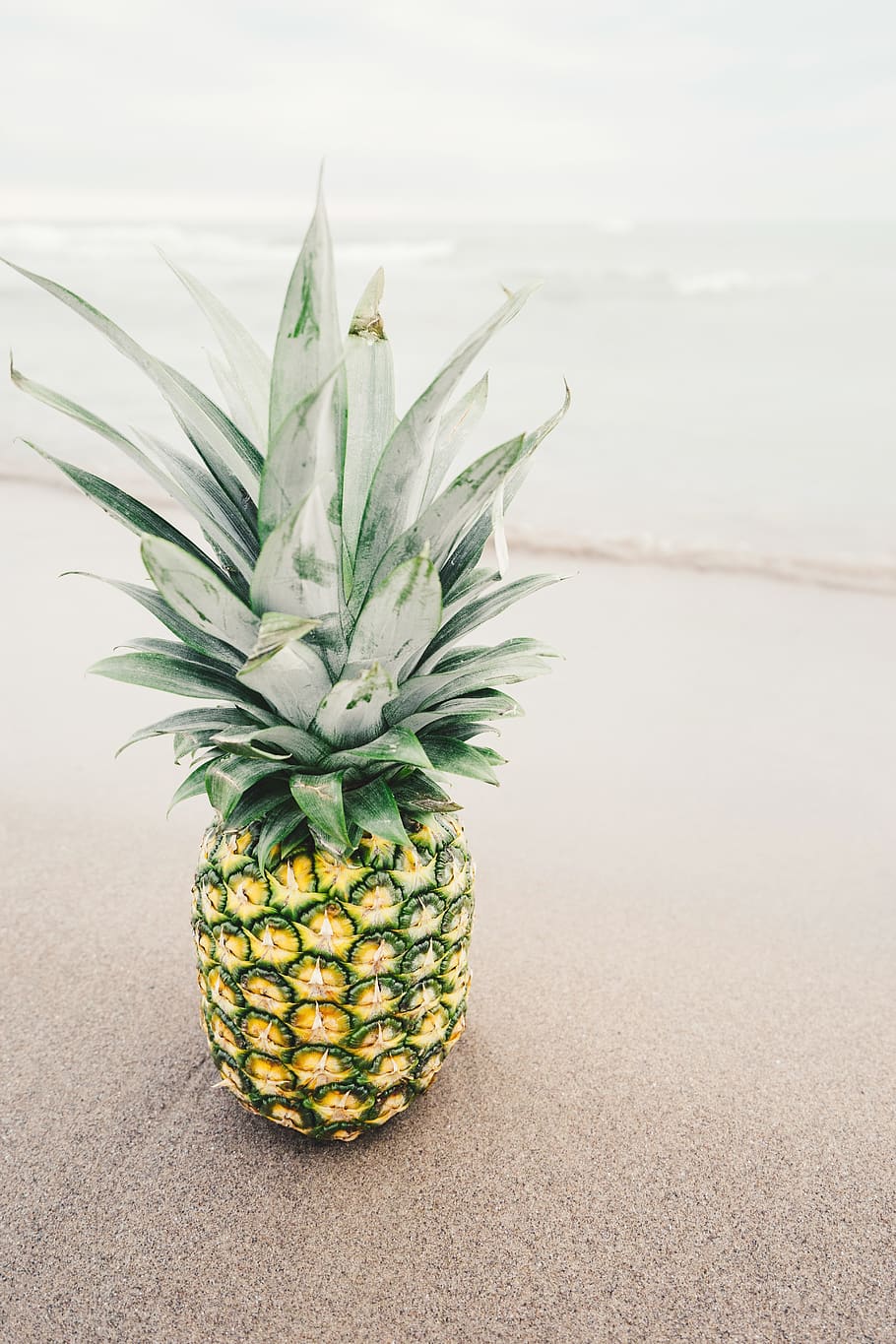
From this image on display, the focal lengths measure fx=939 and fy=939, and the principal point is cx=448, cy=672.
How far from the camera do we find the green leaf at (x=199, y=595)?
1.08 m

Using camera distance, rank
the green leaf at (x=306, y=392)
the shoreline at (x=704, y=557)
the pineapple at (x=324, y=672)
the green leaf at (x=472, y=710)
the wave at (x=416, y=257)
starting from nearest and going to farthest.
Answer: the green leaf at (x=306, y=392) → the pineapple at (x=324, y=672) → the green leaf at (x=472, y=710) → the shoreline at (x=704, y=557) → the wave at (x=416, y=257)

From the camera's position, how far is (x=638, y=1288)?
1378 millimetres

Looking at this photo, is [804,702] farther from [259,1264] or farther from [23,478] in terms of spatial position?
[23,478]

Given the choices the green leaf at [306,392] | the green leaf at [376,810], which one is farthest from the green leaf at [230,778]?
the green leaf at [306,392]

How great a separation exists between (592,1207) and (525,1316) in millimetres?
214

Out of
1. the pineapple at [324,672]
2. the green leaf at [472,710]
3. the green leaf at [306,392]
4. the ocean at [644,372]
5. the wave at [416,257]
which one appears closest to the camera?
the green leaf at [306,392]

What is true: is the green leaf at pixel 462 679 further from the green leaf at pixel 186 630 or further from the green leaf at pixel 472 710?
the green leaf at pixel 186 630

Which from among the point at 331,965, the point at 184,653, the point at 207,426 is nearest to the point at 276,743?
the point at 184,653

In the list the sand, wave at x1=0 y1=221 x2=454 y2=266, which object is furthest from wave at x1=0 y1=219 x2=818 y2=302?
the sand

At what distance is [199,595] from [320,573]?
149mm

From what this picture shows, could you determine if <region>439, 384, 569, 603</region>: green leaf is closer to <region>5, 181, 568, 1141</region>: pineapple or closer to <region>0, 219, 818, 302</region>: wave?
<region>5, 181, 568, 1141</region>: pineapple

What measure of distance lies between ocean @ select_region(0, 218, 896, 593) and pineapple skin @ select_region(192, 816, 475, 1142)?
29.3 inches

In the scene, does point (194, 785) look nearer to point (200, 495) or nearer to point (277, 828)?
point (277, 828)

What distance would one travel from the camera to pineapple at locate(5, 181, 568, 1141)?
1.11 meters
